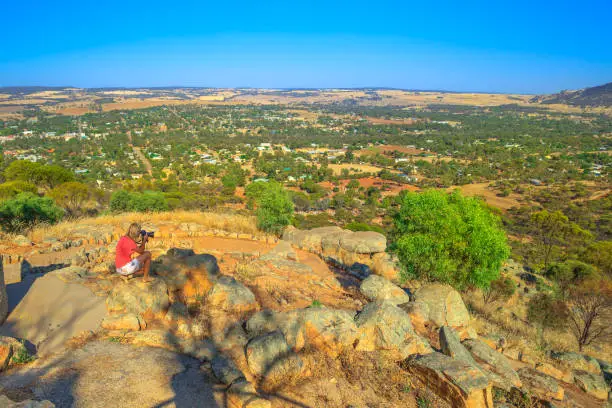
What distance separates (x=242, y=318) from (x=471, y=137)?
114 metres

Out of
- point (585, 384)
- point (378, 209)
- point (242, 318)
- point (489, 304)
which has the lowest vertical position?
point (378, 209)

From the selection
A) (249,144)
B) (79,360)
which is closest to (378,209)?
(79,360)

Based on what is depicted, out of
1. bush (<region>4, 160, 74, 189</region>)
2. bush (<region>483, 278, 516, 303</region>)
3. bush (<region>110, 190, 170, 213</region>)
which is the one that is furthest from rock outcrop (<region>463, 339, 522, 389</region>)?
bush (<region>4, 160, 74, 189</region>)

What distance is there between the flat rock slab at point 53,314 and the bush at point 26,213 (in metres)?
9.84

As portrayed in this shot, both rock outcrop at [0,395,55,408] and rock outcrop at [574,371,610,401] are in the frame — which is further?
rock outcrop at [574,371,610,401]

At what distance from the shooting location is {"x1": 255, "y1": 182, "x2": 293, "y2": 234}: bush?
54.9ft

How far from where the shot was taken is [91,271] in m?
8.95

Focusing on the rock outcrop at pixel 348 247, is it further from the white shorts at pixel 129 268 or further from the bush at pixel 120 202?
the bush at pixel 120 202

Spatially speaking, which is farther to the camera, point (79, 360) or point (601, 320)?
point (601, 320)

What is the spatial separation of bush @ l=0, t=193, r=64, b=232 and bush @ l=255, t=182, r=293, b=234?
31.4 ft

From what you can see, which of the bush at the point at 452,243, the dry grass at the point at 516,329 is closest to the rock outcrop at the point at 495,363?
the dry grass at the point at 516,329

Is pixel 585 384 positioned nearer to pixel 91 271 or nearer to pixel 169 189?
pixel 91 271

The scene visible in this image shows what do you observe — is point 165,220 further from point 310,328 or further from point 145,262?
point 310,328

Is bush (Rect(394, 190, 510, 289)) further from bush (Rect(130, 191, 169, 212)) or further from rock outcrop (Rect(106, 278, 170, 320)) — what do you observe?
bush (Rect(130, 191, 169, 212))
